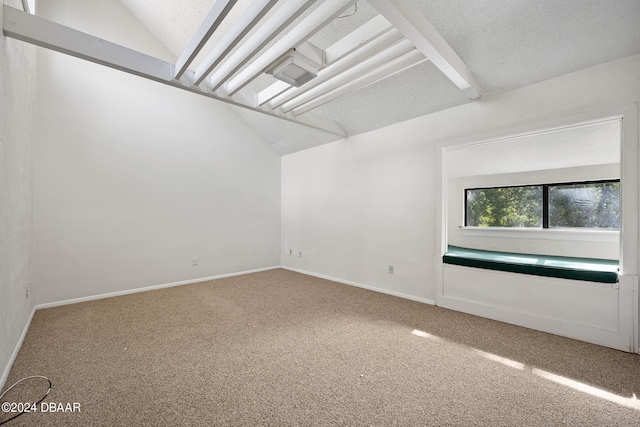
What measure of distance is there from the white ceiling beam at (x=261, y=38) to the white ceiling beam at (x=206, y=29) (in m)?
0.18

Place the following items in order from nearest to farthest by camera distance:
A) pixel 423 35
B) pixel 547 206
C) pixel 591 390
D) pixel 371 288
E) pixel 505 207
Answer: pixel 591 390
pixel 423 35
pixel 371 288
pixel 547 206
pixel 505 207

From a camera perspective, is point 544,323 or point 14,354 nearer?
point 14,354

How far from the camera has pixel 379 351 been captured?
206 centimetres

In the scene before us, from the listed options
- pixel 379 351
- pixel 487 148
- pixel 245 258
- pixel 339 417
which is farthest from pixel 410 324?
pixel 245 258

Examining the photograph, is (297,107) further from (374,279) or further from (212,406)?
(212,406)

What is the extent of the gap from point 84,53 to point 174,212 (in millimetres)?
2337

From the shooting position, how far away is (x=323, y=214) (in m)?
4.53

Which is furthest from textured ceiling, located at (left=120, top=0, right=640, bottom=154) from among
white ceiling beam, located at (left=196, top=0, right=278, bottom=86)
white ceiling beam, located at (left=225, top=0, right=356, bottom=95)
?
white ceiling beam, located at (left=196, top=0, right=278, bottom=86)

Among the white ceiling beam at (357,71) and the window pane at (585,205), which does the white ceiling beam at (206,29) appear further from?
the window pane at (585,205)

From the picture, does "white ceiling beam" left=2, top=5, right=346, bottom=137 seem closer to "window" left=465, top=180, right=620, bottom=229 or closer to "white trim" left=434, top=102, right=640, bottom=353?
"white trim" left=434, top=102, right=640, bottom=353

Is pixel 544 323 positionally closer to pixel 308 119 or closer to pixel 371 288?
pixel 371 288

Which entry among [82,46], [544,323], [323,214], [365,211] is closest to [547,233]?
[544,323]

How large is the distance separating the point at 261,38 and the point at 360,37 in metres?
0.76

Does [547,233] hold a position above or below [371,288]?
above
